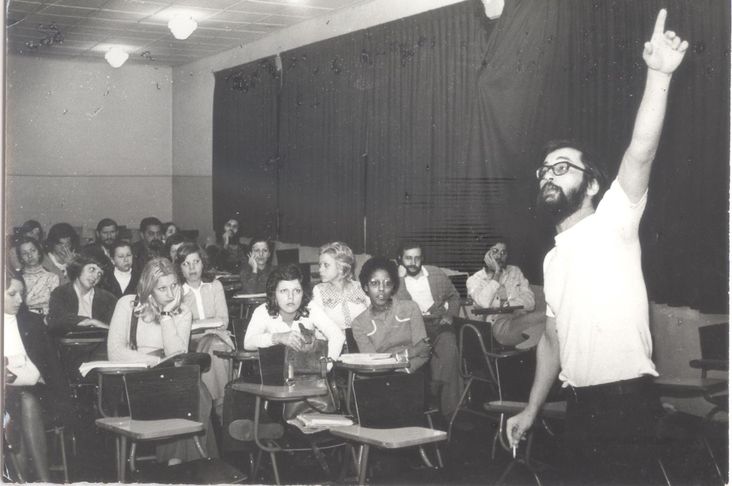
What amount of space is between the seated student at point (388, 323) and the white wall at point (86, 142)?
5.59 feet

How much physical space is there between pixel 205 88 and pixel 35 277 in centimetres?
212

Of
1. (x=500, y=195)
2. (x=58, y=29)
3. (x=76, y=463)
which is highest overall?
(x=58, y=29)

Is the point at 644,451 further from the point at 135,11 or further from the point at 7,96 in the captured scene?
the point at 135,11

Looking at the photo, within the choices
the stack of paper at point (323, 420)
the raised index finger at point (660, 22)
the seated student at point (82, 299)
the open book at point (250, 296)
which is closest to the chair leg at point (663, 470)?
the stack of paper at point (323, 420)

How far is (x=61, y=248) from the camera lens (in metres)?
4.85

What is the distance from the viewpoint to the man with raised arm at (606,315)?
2.87 meters

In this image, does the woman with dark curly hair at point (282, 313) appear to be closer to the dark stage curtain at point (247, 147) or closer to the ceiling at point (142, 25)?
the ceiling at point (142, 25)

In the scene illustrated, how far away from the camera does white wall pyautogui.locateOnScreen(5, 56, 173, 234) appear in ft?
11.3

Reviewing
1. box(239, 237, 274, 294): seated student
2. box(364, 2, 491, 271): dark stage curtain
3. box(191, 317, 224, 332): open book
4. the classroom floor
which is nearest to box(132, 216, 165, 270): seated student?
box(239, 237, 274, 294): seated student

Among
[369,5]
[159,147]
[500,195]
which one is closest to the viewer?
[500,195]

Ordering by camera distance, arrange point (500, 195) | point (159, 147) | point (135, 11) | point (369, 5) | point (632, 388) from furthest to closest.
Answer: point (159, 147)
point (369, 5)
point (135, 11)
point (500, 195)
point (632, 388)

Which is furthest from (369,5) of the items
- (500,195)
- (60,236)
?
(60,236)

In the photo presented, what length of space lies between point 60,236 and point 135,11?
143cm

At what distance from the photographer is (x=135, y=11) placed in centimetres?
438
